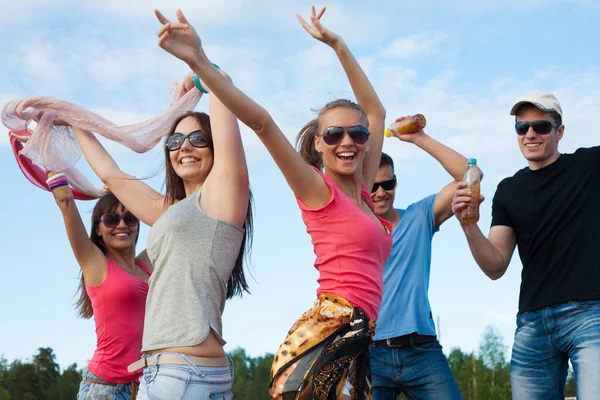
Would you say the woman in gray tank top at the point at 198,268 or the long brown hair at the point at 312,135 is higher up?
the long brown hair at the point at 312,135

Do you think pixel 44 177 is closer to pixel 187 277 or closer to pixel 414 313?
pixel 187 277

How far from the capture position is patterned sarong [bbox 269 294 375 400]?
3.78 metres

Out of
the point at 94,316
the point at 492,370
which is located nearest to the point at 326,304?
the point at 94,316

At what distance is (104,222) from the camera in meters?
6.75

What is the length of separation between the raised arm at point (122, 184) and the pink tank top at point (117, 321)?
1.53 meters

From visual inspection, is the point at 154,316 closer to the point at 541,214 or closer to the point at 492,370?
the point at 541,214

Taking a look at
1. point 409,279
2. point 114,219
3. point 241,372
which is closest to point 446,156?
point 409,279

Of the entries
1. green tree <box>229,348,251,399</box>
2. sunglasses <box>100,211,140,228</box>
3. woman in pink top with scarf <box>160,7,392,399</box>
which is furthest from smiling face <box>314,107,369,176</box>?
green tree <box>229,348,251,399</box>

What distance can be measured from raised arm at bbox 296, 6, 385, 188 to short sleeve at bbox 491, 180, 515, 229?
142 cm

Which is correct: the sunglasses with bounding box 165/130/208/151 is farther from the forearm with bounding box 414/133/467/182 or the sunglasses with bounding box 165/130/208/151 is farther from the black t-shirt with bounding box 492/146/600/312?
the black t-shirt with bounding box 492/146/600/312

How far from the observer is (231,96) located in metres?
3.67

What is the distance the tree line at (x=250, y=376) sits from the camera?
182 feet

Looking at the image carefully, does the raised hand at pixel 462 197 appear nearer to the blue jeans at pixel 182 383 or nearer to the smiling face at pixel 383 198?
the smiling face at pixel 383 198

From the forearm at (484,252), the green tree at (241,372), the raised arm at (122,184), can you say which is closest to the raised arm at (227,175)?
the raised arm at (122,184)
